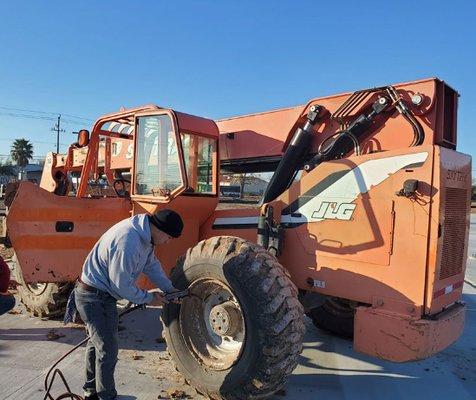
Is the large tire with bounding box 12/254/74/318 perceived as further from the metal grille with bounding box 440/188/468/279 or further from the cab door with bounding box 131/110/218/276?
the metal grille with bounding box 440/188/468/279

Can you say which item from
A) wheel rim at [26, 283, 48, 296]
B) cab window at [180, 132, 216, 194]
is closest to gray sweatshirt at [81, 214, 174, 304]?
cab window at [180, 132, 216, 194]

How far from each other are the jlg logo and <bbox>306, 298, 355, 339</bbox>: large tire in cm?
181

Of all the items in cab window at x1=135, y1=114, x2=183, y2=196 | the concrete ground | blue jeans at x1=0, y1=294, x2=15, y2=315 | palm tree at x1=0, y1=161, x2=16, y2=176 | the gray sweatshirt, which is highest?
palm tree at x1=0, y1=161, x2=16, y2=176

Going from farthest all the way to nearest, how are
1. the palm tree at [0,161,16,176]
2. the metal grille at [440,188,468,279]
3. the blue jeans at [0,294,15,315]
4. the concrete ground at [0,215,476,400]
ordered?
1. the palm tree at [0,161,16,176]
2. the concrete ground at [0,215,476,400]
3. the metal grille at [440,188,468,279]
4. the blue jeans at [0,294,15,315]

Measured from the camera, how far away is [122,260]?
377 centimetres

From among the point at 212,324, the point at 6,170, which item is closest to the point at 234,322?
the point at 212,324

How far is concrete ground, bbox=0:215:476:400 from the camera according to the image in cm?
455

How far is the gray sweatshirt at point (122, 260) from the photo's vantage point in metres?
3.79

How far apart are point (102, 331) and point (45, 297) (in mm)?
3030

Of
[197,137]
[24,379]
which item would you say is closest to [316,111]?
[197,137]

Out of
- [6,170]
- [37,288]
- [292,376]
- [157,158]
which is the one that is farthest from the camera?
[6,170]

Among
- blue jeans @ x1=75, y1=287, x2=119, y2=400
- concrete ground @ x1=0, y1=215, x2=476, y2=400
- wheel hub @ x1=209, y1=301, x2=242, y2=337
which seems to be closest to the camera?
blue jeans @ x1=75, y1=287, x2=119, y2=400

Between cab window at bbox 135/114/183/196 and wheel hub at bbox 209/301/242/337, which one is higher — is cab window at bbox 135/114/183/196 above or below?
above

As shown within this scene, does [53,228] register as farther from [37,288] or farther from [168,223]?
[168,223]
